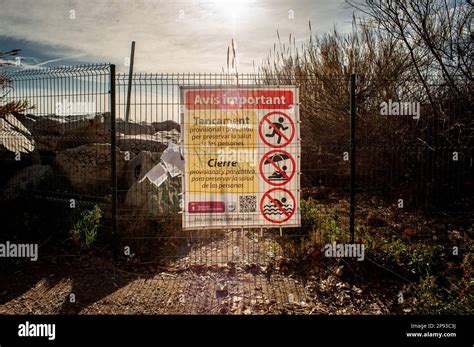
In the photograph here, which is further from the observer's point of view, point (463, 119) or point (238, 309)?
point (463, 119)

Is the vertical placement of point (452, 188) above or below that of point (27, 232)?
above

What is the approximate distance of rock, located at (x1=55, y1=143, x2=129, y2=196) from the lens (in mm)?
8148

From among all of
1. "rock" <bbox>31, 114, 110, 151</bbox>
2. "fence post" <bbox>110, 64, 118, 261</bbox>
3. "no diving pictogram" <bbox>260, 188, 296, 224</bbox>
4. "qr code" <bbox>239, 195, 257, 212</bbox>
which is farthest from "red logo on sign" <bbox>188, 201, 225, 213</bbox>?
"rock" <bbox>31, 114, 110, 151</bbox>

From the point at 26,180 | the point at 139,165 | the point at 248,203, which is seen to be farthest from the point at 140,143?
the point at 248,203

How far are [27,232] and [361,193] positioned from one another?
7.22 m

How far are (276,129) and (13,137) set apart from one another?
625 cm

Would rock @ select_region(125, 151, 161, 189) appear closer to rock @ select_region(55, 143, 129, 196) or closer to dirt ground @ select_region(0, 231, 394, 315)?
rock @ select_region(55, 143, 129, 196)

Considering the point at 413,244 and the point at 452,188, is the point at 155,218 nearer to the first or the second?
the point at 413,244

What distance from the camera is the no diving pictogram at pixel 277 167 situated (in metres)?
5.88

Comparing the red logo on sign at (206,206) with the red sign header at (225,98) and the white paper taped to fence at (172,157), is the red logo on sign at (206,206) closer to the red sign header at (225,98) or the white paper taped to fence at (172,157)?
the white paper taped to fence at (172,157)

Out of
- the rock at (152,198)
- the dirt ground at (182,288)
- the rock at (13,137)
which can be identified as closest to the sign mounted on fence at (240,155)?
the dirt ground at (182,288)

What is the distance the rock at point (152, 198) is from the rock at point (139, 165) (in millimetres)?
489
